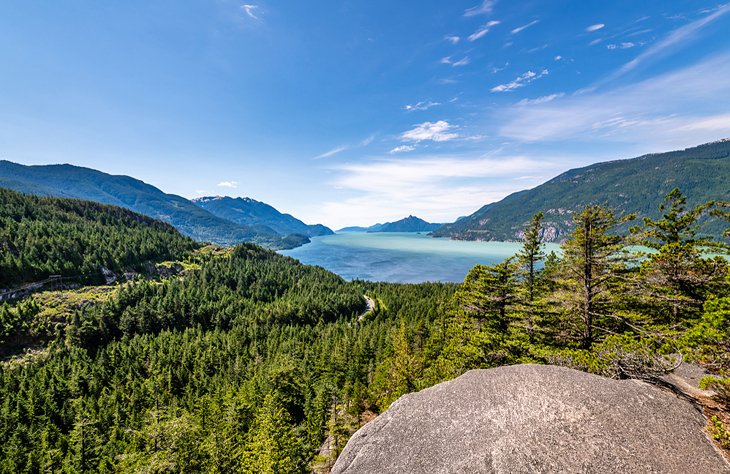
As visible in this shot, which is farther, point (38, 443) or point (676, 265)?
point (38, 443)

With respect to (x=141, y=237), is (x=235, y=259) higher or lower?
lower

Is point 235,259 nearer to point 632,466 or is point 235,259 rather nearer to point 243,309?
point 243,309

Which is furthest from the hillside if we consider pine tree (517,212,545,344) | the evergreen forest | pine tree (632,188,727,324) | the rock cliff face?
pine tree (632,188,727,324)

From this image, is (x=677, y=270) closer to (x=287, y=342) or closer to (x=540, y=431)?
(x=540, y=431)

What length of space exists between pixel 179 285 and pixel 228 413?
120244mm

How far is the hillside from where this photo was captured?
124625mm

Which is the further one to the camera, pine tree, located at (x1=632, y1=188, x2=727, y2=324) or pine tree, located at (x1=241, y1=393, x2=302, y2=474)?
pine tree, located at (x1=241, y1=393, x2=302, y2=474)

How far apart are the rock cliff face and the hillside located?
174593mm

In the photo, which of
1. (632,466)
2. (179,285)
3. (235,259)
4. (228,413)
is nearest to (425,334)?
(228,413)

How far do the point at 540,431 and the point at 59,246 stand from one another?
204 meters

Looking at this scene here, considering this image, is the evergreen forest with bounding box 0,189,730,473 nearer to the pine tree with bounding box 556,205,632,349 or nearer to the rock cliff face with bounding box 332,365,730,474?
the pine tree with bounding box 556,205,632,349

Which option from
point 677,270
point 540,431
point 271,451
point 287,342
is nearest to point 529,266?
point 677,270

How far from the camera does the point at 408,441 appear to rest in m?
13.5

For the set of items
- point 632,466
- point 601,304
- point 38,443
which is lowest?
point 38,443
